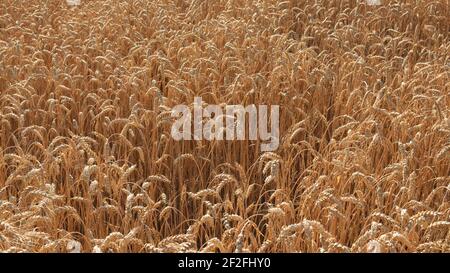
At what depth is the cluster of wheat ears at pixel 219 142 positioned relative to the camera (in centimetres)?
245

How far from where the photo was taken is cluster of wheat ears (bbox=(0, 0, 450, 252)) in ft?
8.02

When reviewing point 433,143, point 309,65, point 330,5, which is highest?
point 330,5

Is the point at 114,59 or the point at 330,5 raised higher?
the point at 330,5

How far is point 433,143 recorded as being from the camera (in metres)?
3.30

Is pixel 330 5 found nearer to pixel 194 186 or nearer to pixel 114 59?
pixel 114 59

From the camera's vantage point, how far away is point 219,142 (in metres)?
3.34

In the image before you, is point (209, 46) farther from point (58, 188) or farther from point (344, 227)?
point (344, 227)

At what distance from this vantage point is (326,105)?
13.1 ft
